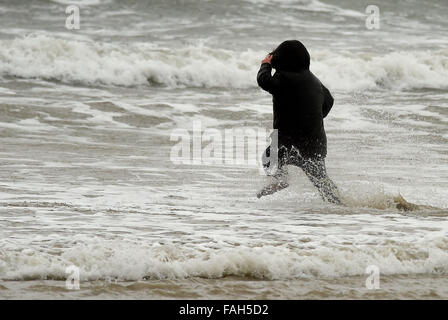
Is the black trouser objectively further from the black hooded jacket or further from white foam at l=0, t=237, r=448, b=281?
white foam at l=0, t=237, r=448, b=281

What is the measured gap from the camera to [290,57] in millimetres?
7801

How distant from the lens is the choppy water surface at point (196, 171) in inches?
228

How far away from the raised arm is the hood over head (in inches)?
3.4

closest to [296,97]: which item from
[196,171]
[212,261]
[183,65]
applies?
[212,261]

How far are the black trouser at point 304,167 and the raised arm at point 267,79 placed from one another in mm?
537

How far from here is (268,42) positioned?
2467 centimetres

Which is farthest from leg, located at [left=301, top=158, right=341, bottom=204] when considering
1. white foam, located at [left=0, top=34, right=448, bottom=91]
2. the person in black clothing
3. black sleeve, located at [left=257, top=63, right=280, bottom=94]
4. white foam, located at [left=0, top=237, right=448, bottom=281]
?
white foam, located at [left=0, top=34, right=448, bottom=91]

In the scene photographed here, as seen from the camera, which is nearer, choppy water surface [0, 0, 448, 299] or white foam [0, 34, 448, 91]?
choppy water surface [0, 0, 448, 299]

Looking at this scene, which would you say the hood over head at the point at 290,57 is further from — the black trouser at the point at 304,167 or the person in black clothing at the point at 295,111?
the black trouser at the point at 304,167

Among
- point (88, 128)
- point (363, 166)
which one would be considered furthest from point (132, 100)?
point (363, 166)

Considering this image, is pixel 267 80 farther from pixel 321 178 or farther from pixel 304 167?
pixel 321 178

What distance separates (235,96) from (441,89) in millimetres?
5290

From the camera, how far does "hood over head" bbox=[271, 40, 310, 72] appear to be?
7738 mm

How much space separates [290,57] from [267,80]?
29cm
